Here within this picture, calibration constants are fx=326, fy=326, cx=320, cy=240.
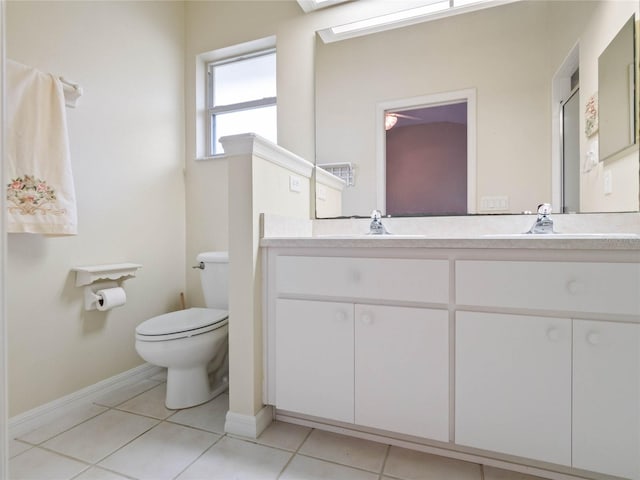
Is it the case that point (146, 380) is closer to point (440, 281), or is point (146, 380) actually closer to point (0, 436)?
point (0, 436)

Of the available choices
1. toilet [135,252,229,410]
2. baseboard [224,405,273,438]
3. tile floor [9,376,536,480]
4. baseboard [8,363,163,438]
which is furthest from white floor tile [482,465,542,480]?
baseboard [8,363,163,438]

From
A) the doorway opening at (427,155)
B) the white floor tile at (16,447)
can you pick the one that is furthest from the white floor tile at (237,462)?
the doorway opening at (427,155)

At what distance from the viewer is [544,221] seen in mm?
1414

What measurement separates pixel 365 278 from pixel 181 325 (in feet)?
3.16

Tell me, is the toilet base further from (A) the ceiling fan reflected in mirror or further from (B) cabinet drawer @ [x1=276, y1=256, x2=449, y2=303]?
(A) the ceiling fan reflected in mirror

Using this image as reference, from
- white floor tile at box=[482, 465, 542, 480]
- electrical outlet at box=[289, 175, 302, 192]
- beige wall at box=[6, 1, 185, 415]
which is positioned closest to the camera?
white floor tile at box=[482, 465, 542, 480]

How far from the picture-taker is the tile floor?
118 centimetres

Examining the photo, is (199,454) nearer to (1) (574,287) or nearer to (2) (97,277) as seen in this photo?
(2) (97,277)

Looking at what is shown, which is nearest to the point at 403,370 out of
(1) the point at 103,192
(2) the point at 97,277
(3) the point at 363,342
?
(3) the point at 363,342

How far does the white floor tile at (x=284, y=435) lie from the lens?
53.2 inches

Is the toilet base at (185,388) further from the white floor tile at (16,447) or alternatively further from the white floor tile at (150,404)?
the white floor tile at (16,447)

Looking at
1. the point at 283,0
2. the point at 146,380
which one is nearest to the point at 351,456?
the point at 146,380

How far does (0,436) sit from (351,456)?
1090 millimetres

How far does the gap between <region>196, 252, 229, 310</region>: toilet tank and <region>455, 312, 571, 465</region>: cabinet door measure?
4.34 ft
